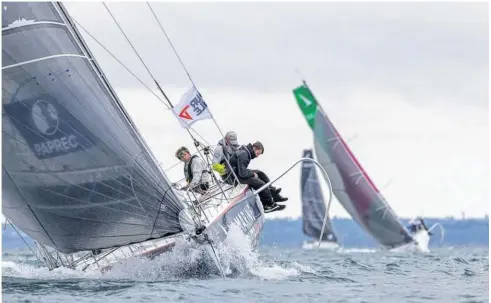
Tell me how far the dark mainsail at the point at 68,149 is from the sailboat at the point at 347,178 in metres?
22.0

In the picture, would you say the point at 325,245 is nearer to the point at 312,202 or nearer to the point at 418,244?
the point at 312,202

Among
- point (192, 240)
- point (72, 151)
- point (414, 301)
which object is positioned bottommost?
point (414, 301)

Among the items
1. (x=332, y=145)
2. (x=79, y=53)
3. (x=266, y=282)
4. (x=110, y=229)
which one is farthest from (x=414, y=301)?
(x=332, y=145)

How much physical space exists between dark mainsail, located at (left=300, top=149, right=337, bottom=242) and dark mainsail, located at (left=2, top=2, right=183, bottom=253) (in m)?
32.0

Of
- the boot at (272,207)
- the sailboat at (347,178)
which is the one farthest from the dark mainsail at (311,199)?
the boot at (272,207)

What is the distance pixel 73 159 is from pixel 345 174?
77.5ft

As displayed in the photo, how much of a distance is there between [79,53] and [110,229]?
2186mm

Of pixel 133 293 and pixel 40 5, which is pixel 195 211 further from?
pixel 40 5

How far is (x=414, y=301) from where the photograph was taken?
11.6 meters

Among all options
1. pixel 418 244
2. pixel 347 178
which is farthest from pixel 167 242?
pixel 418 244

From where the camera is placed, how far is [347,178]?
35.6m

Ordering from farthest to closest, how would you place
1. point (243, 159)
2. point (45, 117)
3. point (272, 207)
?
point (272, 207), point (243, 159), point (45, 117)

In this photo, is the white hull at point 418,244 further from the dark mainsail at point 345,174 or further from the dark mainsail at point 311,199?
the dark mainsail at point 311,199

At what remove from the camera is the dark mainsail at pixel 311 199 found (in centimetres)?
4619
